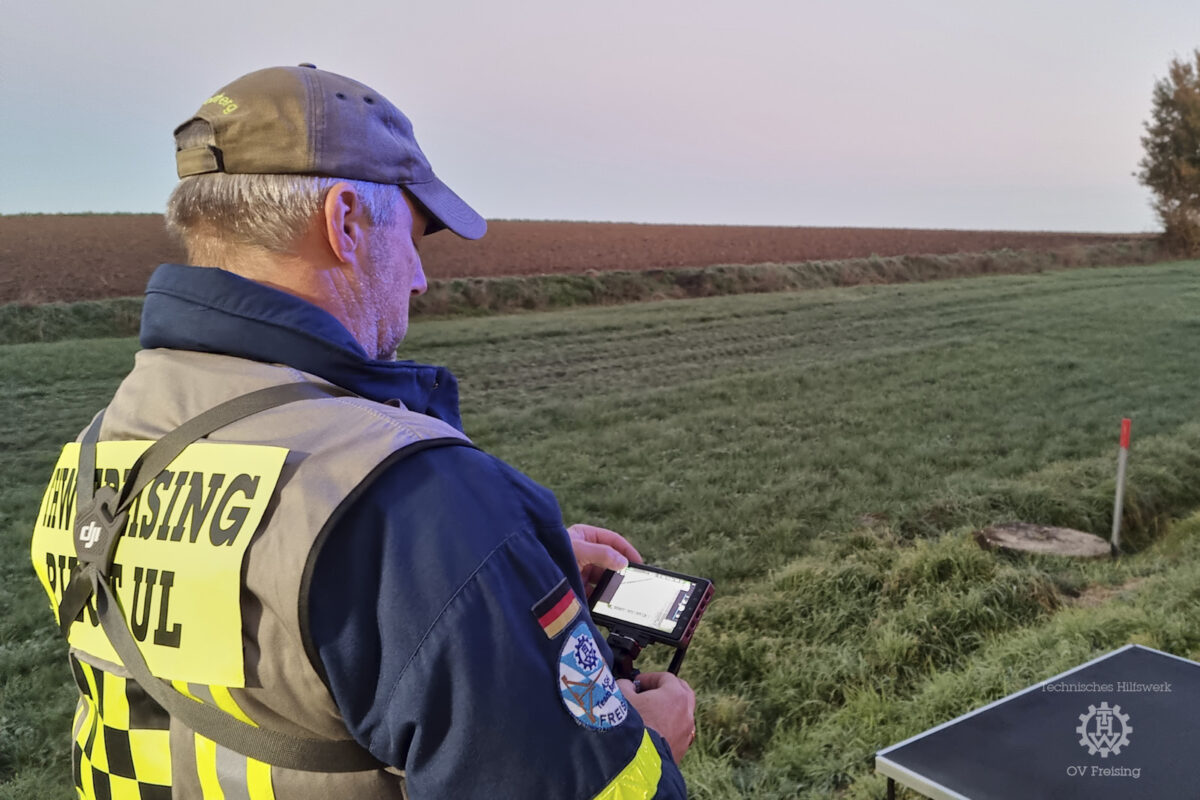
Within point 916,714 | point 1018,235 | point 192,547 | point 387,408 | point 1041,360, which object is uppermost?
point 1018,235

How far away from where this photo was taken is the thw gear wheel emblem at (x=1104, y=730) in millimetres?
1709

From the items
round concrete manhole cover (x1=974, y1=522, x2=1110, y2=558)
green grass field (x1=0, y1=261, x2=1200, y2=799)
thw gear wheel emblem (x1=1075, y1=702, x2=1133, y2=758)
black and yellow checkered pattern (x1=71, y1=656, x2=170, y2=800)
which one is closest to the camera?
black and yellow checkered pattern (x1=71, y1=656, x2=170, y2=800)

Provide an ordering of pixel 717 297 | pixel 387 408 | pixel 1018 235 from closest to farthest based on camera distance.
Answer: pixel 387 408 → pixel 717 297 → pixel 1018 235

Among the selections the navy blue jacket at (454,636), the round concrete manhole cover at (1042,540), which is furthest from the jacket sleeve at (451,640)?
the round concrete manhole cover at (1042,540)

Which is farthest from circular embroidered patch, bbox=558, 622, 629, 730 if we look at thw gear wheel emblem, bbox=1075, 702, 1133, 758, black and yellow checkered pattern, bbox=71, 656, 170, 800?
thw gear wheel emblem, bbox=1075, 702, 1133, 758

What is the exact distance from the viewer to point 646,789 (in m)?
0.83

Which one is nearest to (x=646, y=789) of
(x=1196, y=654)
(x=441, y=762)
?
(x=441, y=762)

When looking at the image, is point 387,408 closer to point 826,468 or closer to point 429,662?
point 429,662

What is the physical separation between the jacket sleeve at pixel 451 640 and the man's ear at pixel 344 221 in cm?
32

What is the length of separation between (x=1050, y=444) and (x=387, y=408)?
21.0 feet

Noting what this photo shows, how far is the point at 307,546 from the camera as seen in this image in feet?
2.49

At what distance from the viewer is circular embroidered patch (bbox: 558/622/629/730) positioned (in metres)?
0.81

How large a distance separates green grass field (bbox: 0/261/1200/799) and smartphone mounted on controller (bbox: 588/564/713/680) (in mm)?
1574

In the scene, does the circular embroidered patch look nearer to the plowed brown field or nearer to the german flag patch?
the german flag patch
